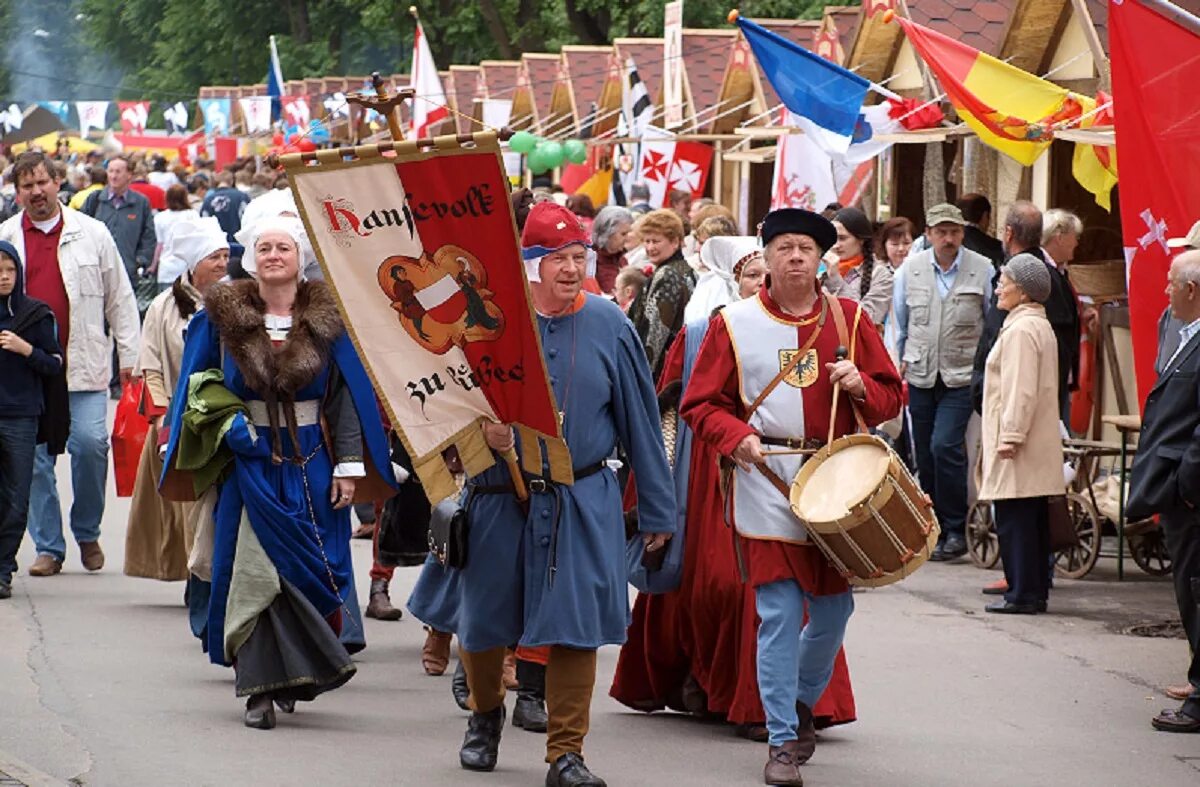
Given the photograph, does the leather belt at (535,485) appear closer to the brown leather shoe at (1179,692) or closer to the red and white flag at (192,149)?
the brown leather shoe at (1179,692)

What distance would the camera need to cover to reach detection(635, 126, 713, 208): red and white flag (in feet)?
76.1

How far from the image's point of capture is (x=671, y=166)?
915 inches

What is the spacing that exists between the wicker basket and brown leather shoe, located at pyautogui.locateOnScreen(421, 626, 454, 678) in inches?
274

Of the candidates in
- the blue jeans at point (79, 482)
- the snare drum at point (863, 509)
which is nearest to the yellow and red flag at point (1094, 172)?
the blue jeans at point (79, 482)

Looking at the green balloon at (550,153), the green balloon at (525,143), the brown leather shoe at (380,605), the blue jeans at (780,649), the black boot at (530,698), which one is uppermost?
the green balloon at (525,143)

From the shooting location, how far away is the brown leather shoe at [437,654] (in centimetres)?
916

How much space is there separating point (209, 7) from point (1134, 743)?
60259 mm

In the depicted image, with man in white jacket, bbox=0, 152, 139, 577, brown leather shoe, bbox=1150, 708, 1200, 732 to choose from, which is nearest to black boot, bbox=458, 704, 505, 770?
brown leather shoe, bbox=1150, 708, 1200, 732

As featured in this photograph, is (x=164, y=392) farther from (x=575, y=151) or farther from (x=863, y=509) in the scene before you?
(x=575, y=151)

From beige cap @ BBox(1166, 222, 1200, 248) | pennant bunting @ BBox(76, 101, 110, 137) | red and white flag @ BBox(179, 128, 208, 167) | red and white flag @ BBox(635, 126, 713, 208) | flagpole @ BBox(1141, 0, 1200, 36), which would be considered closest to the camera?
beige cap @ BBox(1166, 222, 1200, 248)

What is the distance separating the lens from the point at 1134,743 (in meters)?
8.02

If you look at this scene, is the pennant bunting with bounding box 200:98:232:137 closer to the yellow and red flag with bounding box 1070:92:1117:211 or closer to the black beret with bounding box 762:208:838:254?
the yellow and red flag with bounding box 1070:92:1117:211

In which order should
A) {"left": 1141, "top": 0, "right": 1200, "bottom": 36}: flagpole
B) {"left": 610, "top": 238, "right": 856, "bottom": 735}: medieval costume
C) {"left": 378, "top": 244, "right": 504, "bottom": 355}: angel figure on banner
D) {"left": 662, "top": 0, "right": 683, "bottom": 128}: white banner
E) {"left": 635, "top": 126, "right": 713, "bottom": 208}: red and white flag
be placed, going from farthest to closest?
1. {"left": 662, "top": 0, "right": 683, "bottom": 128}: white banner
2. {"left": 635, "top": 126, "right": 713, "bottom": 208}: red and white flag
3. {"left": 1141, "top": 0, "right": 1200, "bottom": 36}: flagpole
4. {"left": 610, "top": 238, "right": 856, "bottom": 735}: medieval costume
5. {"left": 378, "top": 244, "right": 504, "bottom": 355}: angel figure on banner

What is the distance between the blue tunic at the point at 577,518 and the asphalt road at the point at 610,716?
56cm
